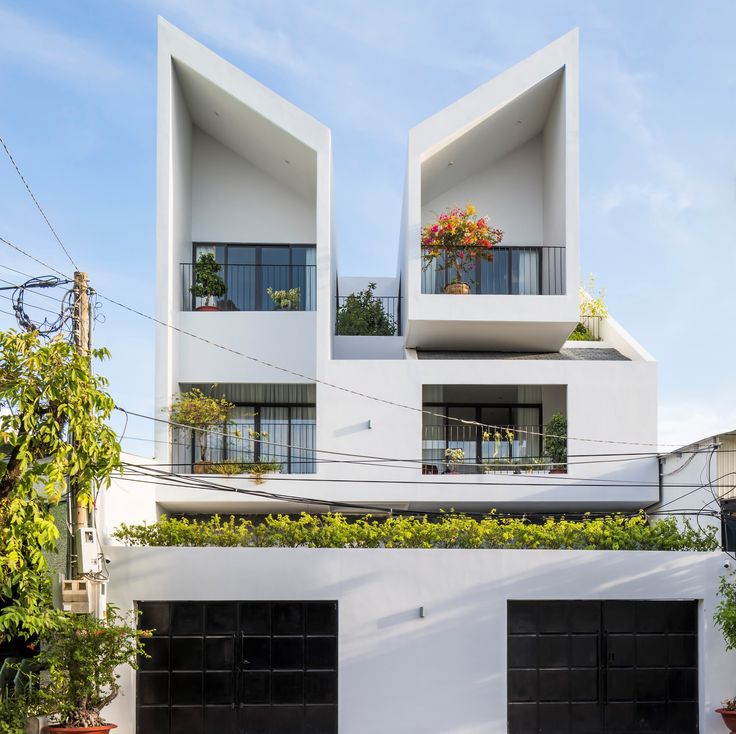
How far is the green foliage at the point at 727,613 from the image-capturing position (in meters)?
12.4

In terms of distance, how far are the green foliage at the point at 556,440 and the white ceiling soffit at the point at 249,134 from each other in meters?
6.85

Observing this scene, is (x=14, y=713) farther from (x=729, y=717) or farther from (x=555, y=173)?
(x=555, y=173)

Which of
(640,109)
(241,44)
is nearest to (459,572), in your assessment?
(640,109)

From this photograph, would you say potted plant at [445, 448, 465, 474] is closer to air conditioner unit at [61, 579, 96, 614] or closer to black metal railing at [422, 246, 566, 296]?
black metal railing at [422, 246, 566, 296]

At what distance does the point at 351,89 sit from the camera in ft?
A: 56.4

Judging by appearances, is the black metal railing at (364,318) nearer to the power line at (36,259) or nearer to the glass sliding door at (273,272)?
the glass sliding door at (273,272)

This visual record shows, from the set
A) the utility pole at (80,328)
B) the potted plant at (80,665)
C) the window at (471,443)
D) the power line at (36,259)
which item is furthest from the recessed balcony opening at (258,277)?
the potted plant at (80,665)

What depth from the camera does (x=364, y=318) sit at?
22.0 metres

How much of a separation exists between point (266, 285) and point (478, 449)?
18.4 ft

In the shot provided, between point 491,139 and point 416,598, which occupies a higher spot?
point 491,139

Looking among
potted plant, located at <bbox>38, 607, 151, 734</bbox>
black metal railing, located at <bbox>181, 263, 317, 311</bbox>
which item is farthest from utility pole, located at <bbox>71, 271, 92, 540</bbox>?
black metal railing, located at <bbox>181, 263, 317, 311</bbox>

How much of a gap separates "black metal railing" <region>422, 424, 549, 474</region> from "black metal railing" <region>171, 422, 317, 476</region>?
7.71 feet

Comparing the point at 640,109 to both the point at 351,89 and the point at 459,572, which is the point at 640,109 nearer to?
the point at 351,89

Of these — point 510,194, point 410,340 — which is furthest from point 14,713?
point 510,194
